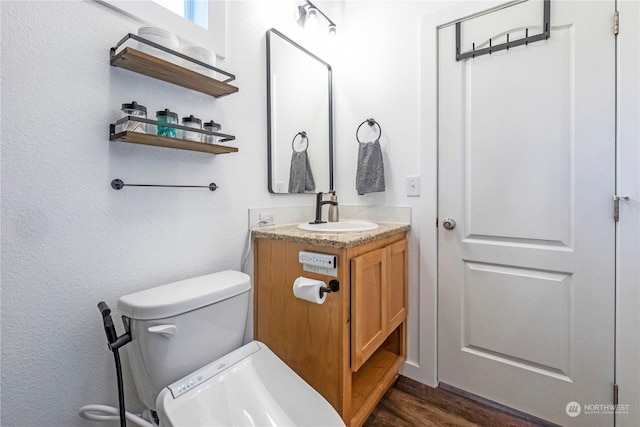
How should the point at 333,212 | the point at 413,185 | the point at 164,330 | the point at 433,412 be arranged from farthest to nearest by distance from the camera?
the point at 333,212 < the point at 413,185 < the point at 433,412 < the point at 164,330

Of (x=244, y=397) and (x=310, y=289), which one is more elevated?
(x=310, y=289)

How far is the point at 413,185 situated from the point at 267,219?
2.84ft

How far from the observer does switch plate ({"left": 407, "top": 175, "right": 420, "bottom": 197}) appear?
1644 millimetres

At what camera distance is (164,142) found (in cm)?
99

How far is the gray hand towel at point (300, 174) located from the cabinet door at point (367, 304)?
651mm

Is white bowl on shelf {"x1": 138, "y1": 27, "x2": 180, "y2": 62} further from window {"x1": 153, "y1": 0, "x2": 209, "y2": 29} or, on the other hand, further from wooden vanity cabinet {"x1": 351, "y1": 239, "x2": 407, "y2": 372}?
wooden vanity cabinet {"x1": 351, "y1": 239, "x2": 407, "y2": 372}

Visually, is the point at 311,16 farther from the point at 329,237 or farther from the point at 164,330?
the point at 164,330

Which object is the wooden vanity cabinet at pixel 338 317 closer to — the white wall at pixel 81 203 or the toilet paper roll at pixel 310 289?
the toilet paper roll at pixel 310 289

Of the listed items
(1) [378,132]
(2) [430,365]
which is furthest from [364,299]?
(1) [378,132]

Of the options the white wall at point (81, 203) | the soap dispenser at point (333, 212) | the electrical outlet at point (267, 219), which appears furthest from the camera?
the soap dispenser at point (333, 212)

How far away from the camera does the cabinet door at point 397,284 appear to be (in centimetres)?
143

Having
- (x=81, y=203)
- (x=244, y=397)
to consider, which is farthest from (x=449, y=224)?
(x=81, y=203)

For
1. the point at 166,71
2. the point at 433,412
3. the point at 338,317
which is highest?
the point at 166,71

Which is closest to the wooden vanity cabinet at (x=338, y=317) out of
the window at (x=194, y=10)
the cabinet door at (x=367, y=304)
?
the cabinet door at (x=367, y=304)
